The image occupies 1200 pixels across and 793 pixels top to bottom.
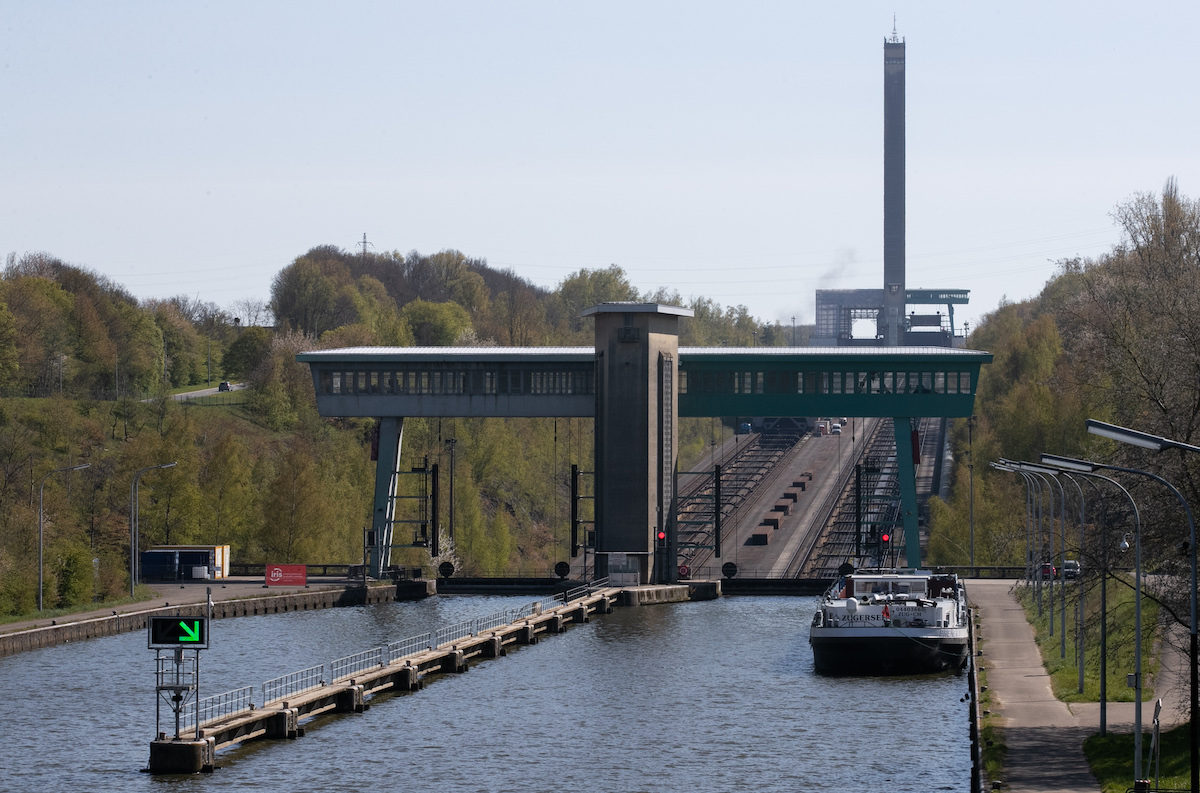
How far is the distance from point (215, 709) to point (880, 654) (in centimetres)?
2665

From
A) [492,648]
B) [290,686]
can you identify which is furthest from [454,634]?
[290,686]

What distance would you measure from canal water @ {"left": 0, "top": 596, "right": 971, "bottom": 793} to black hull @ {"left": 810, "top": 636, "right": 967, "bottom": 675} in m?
0.97

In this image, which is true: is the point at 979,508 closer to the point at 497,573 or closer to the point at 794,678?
the point at 497,573

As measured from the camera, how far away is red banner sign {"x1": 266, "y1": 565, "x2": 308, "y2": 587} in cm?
9456

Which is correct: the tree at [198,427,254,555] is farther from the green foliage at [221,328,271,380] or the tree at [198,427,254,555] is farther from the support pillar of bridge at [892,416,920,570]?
the green foliage at [221,328,271,380]

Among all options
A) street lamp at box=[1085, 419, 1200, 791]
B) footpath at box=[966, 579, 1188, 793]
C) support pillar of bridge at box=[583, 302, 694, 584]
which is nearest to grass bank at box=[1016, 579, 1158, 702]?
footpath at box=[966, 579, 1188, 793]

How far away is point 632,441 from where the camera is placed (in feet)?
314

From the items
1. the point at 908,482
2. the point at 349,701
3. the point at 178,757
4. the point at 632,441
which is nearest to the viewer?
the point at 178,757

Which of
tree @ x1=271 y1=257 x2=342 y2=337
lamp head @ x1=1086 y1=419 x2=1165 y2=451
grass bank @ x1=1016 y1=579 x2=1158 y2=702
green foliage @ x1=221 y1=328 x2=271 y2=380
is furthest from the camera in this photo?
tree @ x1=271 y1=257 x2=342 y2=337

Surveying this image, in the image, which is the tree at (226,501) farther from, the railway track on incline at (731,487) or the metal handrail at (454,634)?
the metal handrail at (454,634)

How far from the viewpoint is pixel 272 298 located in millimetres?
197500

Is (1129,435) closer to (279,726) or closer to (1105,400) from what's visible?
(279,726)

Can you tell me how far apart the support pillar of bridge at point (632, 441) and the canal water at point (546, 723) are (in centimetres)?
1954

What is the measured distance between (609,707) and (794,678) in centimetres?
1003
